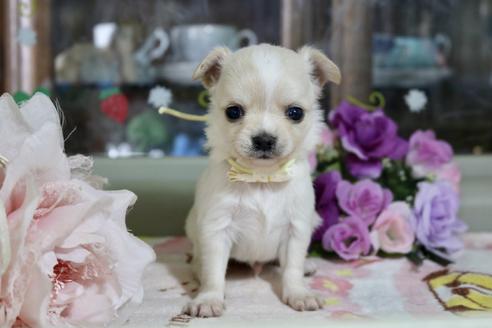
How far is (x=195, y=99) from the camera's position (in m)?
2.36

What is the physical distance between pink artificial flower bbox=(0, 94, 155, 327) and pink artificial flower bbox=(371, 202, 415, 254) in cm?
72

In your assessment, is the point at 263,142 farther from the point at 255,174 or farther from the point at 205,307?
the point at 205,307

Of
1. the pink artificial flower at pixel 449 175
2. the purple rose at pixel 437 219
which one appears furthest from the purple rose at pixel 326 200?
the pink artificial flower at pixel 449 175

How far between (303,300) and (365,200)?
451 mm

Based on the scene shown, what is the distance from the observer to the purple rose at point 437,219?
60.6 inches

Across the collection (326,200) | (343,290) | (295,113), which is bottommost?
(343,290)

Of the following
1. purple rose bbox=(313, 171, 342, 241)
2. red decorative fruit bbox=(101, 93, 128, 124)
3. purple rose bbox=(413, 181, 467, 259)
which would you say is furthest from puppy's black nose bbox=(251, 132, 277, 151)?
red decorative fruit bbox=(101, 93, 128, 124)

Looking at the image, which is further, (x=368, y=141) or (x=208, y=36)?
(x=208, y=36)

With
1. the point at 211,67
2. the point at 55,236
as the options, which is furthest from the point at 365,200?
the point at 55,236

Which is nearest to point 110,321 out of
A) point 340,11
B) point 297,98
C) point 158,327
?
point 158,327

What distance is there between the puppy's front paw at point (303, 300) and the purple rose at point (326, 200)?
0.35 metres

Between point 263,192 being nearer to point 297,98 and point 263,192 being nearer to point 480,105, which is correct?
point 297,98

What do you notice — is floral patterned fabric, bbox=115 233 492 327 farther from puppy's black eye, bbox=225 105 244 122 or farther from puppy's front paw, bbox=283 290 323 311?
puppy's black eye, bbox=225 105 244 122

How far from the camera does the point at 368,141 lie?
64.2 inches
